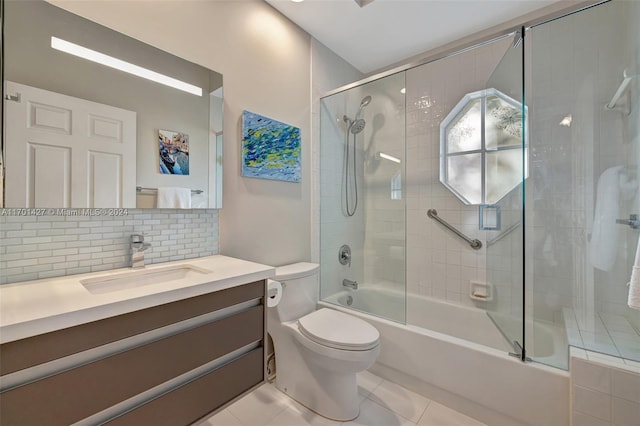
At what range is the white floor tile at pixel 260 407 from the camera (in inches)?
57.5

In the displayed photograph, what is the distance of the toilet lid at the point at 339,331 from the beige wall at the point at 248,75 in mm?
518

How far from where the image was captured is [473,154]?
214cm

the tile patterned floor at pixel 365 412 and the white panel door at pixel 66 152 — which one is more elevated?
the white panel door at pixel 66 152

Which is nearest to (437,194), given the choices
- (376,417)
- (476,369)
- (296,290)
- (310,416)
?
(476,369)

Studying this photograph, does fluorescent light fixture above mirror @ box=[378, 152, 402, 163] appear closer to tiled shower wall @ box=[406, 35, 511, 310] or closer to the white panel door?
tiled shower wall @ box=[406, 35, 511, 310]

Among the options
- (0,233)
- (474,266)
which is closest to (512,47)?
(474,266)

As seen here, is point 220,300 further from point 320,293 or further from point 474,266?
point 474,266

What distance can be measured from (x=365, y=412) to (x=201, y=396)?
998mm

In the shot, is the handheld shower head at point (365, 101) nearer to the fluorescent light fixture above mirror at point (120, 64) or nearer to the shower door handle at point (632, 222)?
the fluorescent light fixture above mirror at point (120, 64)

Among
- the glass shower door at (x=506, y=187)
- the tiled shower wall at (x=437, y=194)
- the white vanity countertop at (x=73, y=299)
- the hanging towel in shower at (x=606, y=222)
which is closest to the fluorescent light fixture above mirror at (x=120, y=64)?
the white vanity countertop at (x=73, y=299)

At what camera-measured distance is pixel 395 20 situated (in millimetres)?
1950

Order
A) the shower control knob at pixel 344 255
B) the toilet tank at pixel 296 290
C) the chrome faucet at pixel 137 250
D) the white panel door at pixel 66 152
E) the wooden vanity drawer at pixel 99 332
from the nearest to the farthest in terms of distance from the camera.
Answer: the wooden vanity drawer at pixel 99 332, the white panel door at pixel 66 152, the chrome faucet at pixel 137 250, the toilet tank at pixel 296 290, the shower control knob at pixel 344 255

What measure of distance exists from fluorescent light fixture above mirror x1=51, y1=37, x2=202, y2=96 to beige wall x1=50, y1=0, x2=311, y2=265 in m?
0.15

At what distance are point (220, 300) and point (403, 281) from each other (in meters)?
1.60
